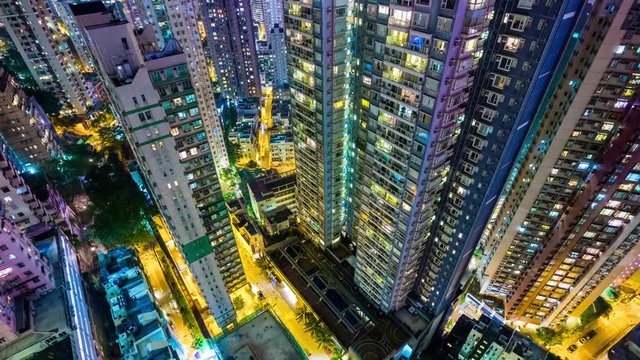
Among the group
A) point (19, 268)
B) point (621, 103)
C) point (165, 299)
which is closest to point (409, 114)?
point (621, 103)

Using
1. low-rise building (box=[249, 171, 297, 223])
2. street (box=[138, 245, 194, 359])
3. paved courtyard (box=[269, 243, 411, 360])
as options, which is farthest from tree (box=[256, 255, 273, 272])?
street (box=[138, 245, 194, 359])

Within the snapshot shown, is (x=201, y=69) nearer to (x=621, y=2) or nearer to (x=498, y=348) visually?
(x=621, y=2)

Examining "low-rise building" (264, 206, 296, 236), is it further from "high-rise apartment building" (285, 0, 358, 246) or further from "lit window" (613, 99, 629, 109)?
"lit window" (613, 99, 629, 109)

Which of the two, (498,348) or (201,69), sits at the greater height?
(201,69)

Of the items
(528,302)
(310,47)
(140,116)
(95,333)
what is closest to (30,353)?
(95,333)

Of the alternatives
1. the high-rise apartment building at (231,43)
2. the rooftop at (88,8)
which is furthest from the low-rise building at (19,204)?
the high-rise apartment building at (231,43)
